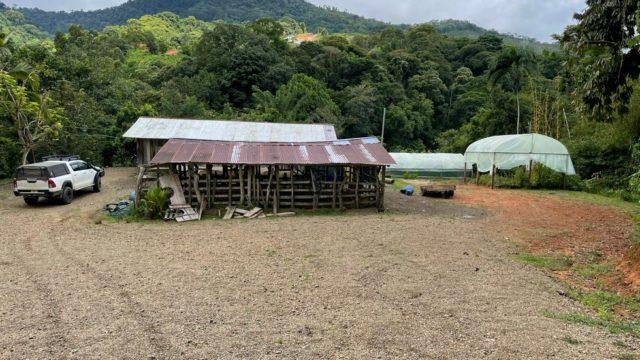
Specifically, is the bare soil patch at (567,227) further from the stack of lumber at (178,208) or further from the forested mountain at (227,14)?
the forested mountain at (227,14)

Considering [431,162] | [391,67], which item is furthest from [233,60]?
[431,162]

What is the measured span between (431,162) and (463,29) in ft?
406

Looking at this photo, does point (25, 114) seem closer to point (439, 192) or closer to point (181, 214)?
point (181, 214)

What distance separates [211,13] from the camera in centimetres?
13038

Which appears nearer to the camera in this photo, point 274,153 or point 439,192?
point 274,153

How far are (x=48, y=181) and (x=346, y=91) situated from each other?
35.7 m

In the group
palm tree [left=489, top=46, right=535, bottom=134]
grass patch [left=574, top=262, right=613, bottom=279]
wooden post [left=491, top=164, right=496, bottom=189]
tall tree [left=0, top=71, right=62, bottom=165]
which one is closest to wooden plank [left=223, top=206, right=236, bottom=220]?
grass patch [left=574, top=262, right=613, bottom=279]

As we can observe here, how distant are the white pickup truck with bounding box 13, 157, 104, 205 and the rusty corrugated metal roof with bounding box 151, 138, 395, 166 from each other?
13.2 feet

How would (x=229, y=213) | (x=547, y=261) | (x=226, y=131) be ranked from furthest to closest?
(x=226, y=131) → (x=229, y=213) → (x=547, y=261)

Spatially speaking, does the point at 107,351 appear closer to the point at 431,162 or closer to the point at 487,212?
the point at 487,212

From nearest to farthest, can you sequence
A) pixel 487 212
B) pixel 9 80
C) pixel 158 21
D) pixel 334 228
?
1. pixel 334 228
2. pixel 487 212
3. pixel 9 80
4. pixel 158 21

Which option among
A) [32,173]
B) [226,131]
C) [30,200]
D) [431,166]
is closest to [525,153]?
[431,166]

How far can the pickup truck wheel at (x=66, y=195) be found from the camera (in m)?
15.9

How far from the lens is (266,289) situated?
755 centimetres
